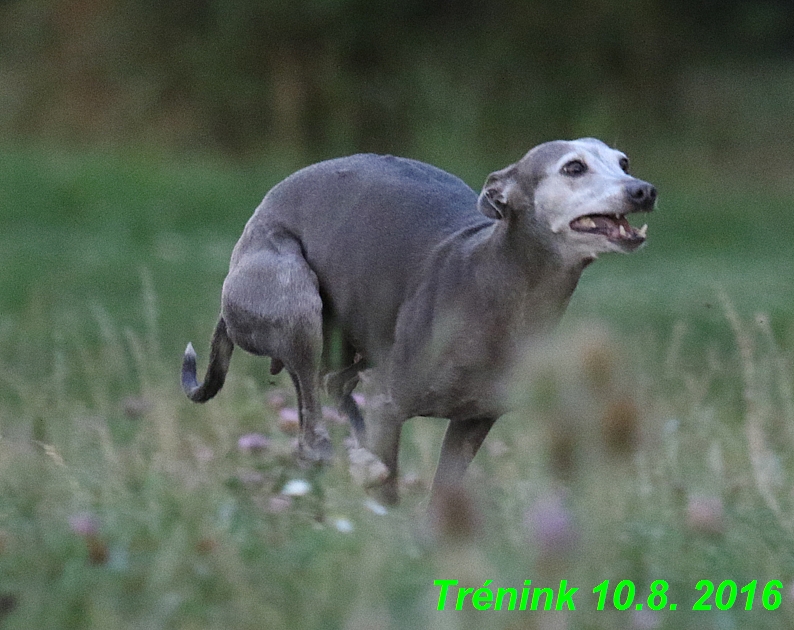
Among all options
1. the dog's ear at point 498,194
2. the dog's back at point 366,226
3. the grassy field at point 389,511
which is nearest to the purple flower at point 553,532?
the grassy field at point 389,511

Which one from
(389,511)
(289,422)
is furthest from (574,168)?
(289,422)

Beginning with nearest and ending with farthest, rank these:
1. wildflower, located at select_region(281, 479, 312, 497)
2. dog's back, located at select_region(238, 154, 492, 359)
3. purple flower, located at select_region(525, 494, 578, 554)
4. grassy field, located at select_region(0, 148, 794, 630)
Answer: purple flower, located at select_region(525, 494, 578, 554), grassy field, located at select_region(0, 148, 794, 630), wildflower, located at select_region(281, 479, 312, 497), dog's back, located at select_region(238, 154, 492, 359)

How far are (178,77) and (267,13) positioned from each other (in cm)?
149

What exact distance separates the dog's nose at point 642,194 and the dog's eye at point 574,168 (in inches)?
9.3

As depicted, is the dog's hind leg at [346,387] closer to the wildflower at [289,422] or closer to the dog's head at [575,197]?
the wildflower at [289,422]

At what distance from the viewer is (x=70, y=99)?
2019 cm

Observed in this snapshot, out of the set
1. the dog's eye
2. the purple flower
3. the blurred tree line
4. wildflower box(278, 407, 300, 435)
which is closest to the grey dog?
the dog's eye

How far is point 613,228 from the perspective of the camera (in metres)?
4.75

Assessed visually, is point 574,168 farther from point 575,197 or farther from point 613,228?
point 613,228

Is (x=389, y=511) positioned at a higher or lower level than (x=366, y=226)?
lower

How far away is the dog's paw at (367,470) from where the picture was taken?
484 cm

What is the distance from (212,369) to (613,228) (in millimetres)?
1645

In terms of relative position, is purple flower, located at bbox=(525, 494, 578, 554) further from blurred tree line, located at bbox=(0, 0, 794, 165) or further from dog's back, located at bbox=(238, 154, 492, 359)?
blurred tree line, located at bbox=(0, 0, 794, 165)

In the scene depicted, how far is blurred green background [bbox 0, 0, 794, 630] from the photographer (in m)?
3.51
